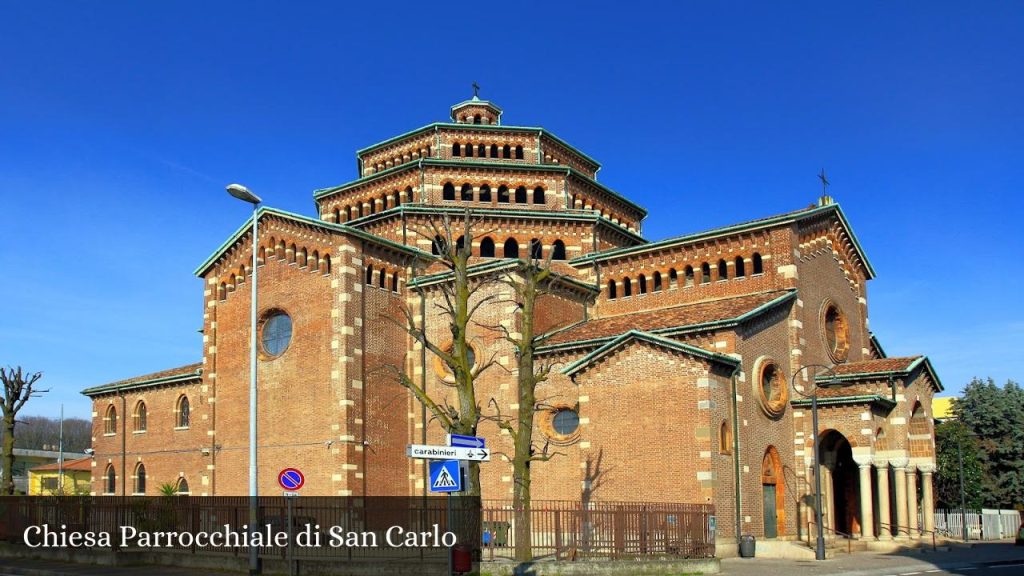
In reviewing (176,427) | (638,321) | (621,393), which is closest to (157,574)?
(621,393)

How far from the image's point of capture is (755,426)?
35156 millimetres

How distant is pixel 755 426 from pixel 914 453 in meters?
9.07

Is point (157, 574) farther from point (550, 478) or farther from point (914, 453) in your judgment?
point (914, 453)

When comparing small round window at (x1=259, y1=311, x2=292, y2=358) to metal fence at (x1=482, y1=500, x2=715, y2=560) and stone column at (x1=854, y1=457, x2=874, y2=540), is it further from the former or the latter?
stone column at (x1=854, y1=457, x2=874, y2=540)

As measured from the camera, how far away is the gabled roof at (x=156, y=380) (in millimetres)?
48094

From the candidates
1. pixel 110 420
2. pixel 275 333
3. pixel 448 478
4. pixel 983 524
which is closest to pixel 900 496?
pixel 983 524

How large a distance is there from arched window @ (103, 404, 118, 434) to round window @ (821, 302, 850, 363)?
3836cm

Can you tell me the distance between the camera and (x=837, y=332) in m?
42.8

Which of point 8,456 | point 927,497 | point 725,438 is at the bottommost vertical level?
point 927,497

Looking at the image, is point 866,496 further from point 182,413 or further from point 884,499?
point 182,413

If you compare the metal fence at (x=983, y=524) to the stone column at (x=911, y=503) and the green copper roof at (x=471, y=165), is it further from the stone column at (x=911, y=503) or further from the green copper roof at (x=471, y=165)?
the green copper roof at (x=471, y=165)

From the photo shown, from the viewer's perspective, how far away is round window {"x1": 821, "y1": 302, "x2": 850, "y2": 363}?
42.1 m

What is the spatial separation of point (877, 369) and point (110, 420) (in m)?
40.9

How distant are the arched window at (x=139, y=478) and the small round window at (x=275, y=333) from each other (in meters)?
13.0
